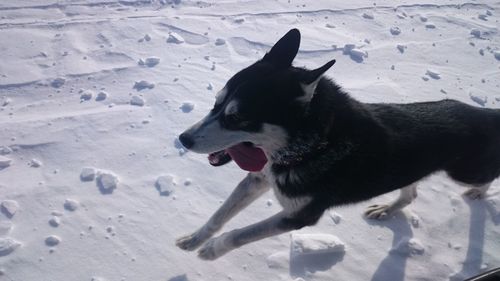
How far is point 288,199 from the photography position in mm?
2133

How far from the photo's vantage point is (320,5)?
5570 mm

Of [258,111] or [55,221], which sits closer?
[258,111]

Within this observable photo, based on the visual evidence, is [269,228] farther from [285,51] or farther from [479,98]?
[479,98]

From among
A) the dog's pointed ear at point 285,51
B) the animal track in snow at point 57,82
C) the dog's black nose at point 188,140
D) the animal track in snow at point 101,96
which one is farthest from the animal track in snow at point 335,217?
the animal track in snow at point 57,82

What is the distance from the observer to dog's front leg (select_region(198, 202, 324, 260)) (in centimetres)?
214

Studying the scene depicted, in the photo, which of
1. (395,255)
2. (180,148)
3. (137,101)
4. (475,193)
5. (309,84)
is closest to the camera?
(309,84)

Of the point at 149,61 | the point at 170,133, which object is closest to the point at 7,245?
the point at 170,133

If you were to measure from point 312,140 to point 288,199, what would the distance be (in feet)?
1.13

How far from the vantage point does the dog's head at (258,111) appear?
6.47 feet

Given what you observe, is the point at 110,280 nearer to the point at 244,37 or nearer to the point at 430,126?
the point at 430,126

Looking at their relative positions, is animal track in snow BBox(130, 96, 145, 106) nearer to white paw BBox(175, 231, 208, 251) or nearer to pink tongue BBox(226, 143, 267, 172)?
white paw BBox(175, 231, 208, 251)

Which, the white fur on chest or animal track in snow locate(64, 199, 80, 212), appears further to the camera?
animal track in snow locate(64, 199, 80, 212)

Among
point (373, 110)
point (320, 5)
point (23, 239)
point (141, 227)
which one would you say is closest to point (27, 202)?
point (23, 239)

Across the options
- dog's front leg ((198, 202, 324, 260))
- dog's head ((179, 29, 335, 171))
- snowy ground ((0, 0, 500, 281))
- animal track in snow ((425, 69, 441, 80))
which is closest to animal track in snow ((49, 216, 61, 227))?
snowy ground ((0, 0, 500, 281))
